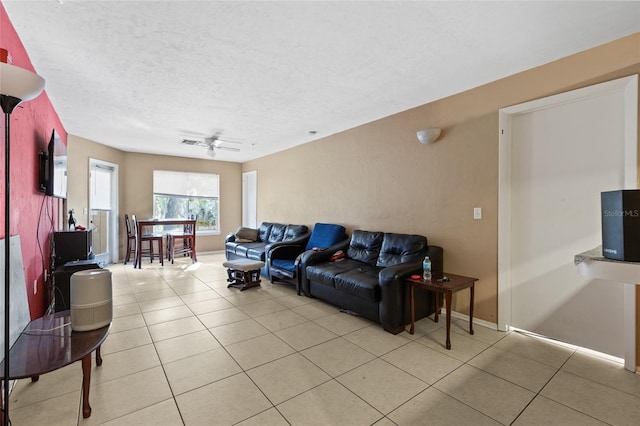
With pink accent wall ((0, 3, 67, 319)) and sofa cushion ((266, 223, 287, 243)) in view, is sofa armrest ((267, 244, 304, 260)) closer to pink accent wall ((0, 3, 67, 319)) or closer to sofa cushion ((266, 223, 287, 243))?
sofa cushion ((266, 223, 287, 243))

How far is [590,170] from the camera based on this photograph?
2398 millimetres

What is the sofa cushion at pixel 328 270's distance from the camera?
3475mm

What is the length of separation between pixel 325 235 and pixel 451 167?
221 cm

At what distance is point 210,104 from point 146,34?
143 cm

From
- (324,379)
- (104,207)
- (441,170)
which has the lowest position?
(324,379)

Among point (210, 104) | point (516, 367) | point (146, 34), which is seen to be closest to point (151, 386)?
point (146, 34)

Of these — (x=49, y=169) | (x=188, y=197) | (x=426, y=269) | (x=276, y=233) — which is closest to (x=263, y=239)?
(x=276, y=233)

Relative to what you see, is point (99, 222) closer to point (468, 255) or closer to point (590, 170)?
point (468, 255)

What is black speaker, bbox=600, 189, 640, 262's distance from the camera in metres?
1.31

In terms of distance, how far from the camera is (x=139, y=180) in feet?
21.7

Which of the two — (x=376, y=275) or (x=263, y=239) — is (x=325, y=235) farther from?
(x=263, y=239)

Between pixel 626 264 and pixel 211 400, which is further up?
pixel 626 264

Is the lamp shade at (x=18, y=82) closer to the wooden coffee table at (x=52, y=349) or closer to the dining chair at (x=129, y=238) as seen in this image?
the wooden coffee table at (x=52, y=349)

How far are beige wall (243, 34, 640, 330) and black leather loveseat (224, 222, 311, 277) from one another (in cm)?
80
